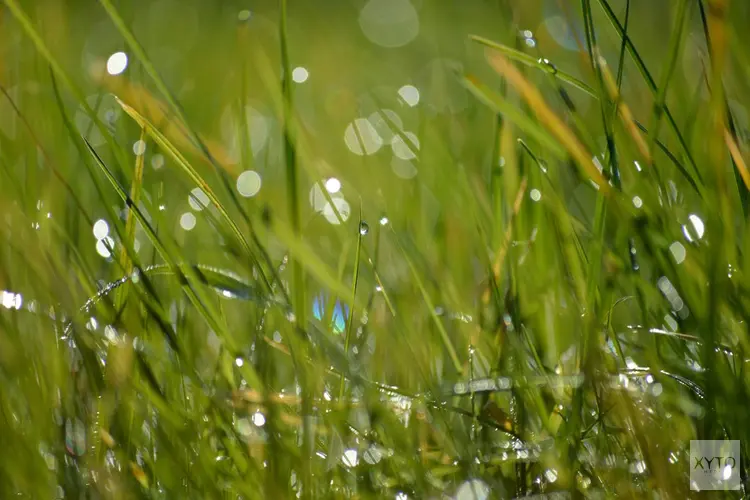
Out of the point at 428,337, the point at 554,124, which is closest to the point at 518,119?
the point at 554,124

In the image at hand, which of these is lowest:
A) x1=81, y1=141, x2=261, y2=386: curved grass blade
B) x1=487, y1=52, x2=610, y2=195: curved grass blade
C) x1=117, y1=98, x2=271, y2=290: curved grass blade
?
x1=81, y1=141, x2=261, y2=386: curved grass blade

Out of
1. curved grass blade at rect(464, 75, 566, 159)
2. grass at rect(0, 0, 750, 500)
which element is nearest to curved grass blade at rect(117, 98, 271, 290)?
grass at rect(0, 0, 750, 500)

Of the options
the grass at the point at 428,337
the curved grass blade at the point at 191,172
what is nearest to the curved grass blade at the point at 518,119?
the grass at the point at 428,337

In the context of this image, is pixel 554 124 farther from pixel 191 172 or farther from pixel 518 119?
pixel 191 172

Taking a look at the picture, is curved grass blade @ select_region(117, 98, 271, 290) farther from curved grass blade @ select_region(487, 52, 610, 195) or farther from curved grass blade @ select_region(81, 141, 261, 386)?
curved grass blade @ select_region(487, 52, 610, 195)
